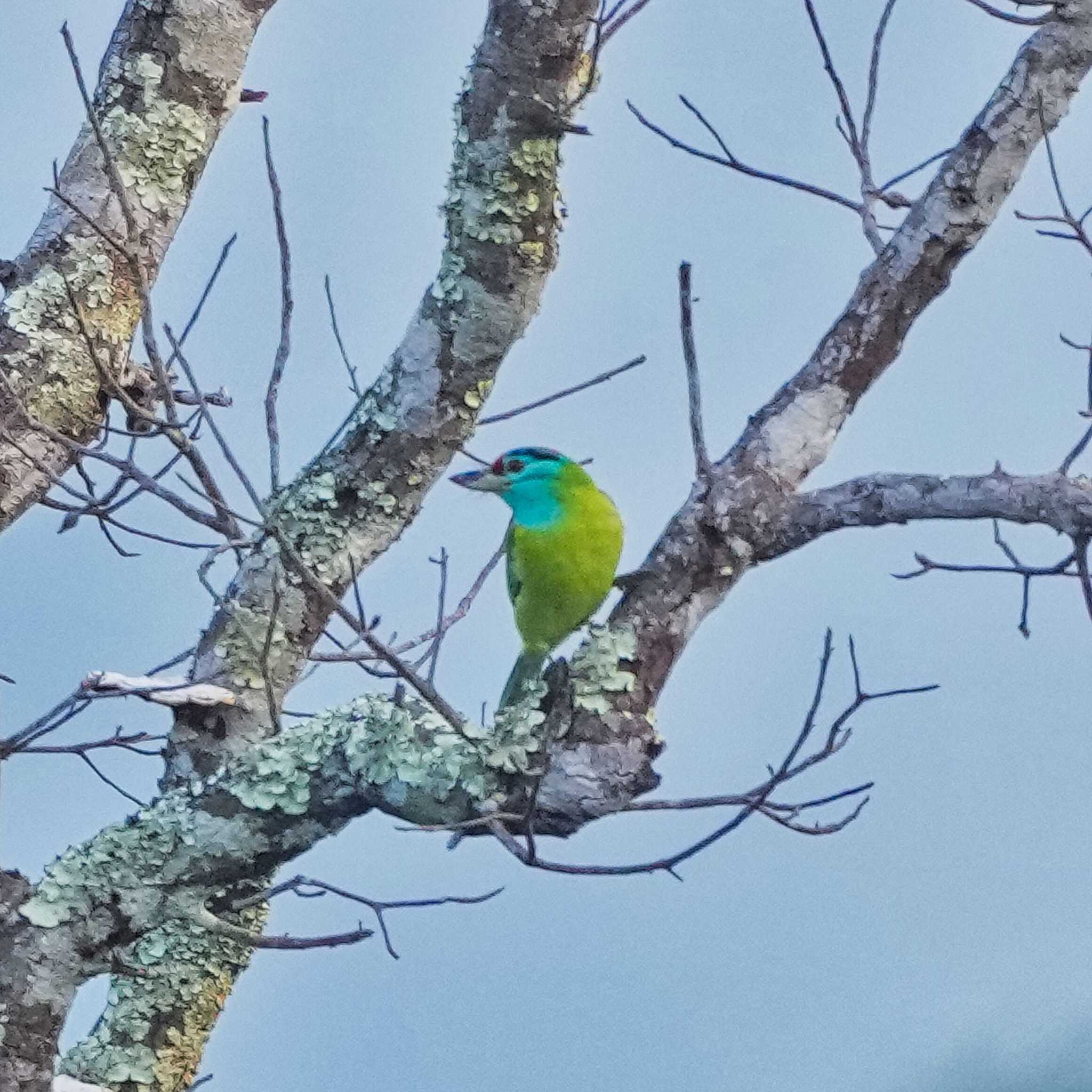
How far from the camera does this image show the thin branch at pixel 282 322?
98.1 inches

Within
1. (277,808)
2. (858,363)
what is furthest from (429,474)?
(858,363)

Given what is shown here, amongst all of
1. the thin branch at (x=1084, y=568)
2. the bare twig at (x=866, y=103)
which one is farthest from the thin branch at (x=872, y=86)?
the thin branch at (x=1084, y=568)

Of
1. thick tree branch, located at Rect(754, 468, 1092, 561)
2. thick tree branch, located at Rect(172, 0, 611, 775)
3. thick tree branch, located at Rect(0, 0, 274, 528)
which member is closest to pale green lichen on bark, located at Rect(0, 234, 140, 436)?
thick tree branch, located at Rect(0, 0, 274, 528)

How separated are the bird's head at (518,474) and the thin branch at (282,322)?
58cm

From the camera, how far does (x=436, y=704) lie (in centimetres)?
215

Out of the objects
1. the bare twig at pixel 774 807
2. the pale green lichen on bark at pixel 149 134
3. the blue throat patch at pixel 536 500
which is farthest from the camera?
the pale green lichen on bark at pixel 149 134

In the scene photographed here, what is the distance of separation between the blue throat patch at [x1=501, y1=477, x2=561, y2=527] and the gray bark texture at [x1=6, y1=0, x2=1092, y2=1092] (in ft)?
0.52

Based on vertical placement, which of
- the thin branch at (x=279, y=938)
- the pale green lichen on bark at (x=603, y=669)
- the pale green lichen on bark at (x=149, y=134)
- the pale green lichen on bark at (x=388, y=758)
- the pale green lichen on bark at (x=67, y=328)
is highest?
the pale green lichen on bark at (x=149, y=134)

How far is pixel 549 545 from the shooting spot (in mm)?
3037

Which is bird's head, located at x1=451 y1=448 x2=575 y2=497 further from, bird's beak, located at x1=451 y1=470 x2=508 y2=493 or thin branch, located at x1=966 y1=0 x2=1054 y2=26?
thin branch, located at x1=966 y1=0 x2=1054 y2=26

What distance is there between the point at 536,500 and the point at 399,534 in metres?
0.29

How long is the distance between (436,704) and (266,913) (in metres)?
1.21

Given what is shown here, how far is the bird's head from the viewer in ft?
10.1

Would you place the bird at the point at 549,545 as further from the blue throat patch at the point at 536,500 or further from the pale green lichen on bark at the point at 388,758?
the pale green lichen on bark at the point at 388,758
